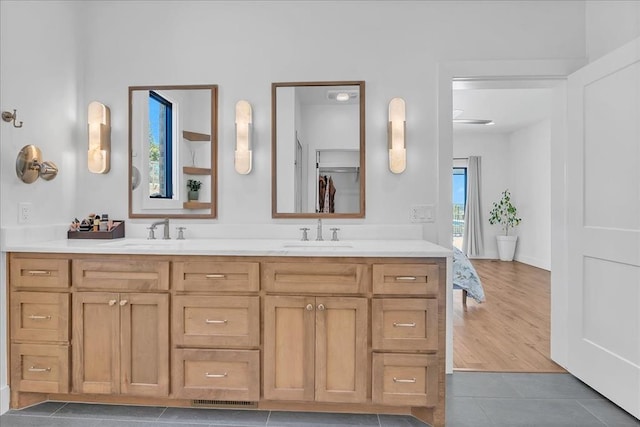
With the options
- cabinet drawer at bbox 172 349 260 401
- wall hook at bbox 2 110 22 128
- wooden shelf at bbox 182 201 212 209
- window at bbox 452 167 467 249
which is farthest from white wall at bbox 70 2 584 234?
window at bbox 452 167 467 249

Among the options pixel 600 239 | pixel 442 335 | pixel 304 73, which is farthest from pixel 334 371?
pixel 304 73

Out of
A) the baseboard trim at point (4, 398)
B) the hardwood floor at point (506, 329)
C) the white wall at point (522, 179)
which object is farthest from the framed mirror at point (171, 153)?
the white wall at point (522, 179)

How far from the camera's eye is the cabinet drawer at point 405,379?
76.4 inches

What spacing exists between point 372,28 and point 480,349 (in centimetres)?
239

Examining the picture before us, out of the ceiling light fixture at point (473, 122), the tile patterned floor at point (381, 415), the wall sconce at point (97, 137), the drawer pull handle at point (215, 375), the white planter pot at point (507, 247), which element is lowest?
the tile patterned floor at point (381, 415)

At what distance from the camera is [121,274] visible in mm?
2051

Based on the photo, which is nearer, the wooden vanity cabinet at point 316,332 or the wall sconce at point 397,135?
the wooden vanity cabinet at point 316,332

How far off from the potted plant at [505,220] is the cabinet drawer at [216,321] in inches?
265

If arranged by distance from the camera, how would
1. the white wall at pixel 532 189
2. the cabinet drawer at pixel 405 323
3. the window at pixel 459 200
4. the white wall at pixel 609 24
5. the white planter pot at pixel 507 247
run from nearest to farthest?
the cabinet drawer at pixel 405 323 → the white wall at pixel 609 24 → the white wall at pixel 532 189 → the white planter pot at pixel 507 247 → the window at pixel 459 200

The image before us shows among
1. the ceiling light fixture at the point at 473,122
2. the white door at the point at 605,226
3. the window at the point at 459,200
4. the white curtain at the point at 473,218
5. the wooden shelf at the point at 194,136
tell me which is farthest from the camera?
the window at the point at 459,200

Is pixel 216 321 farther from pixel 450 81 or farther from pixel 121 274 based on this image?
pixel 450 81

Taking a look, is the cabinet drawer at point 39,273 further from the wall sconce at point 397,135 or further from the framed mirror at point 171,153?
the wall sconce at point 397,135

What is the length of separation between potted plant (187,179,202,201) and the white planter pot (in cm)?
650

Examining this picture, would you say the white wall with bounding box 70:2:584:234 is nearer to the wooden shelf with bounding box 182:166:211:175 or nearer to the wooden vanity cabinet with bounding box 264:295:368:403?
the wooden shelf with bounding box 182:166:211:175
